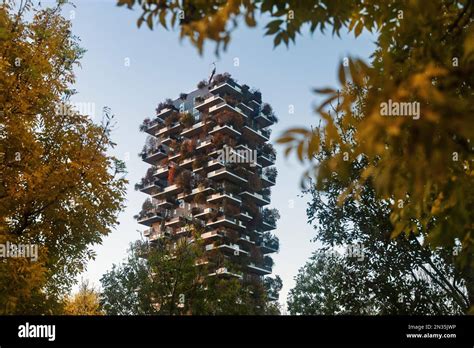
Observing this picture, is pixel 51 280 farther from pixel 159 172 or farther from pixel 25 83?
pixel 159 172

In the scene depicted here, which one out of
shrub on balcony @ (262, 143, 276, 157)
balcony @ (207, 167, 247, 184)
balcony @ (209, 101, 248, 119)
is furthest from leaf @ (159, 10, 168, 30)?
shrub on balcony @ (262, 143, 276, 157)

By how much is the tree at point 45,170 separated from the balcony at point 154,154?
68.2 meters

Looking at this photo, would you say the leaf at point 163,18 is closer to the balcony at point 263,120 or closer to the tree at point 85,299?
the tree at point 85,299

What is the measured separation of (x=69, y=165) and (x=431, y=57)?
11766 mm

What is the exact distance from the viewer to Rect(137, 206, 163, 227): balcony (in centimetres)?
8100

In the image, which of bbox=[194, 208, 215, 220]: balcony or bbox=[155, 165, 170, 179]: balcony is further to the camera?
bbox=[155, 165, 170, 179]: balcony

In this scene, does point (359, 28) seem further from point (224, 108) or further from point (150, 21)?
point (224, 108)

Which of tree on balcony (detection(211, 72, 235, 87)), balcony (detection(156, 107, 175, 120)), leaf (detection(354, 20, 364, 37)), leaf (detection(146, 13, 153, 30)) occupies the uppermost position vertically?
tree on balcony (detection(211, 72, 235, 87))

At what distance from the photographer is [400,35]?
→ 435 centimetres

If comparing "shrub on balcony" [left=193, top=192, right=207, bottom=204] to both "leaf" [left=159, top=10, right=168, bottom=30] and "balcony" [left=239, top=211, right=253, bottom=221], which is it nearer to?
"balcony" [left=239, top=211, right=253, bottom=221]

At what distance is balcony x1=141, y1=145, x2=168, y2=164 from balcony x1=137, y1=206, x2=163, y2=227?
898 centimetres
